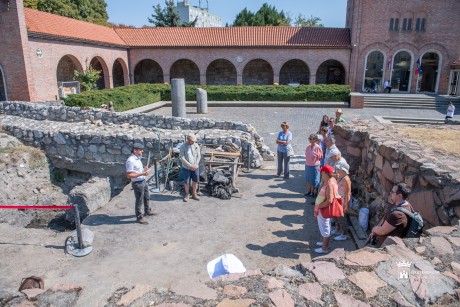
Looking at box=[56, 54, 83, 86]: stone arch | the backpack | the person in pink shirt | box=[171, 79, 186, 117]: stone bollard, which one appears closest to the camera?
the backpack

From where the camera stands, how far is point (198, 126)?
1249cm

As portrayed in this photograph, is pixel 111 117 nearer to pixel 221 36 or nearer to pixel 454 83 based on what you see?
pixel 221 36

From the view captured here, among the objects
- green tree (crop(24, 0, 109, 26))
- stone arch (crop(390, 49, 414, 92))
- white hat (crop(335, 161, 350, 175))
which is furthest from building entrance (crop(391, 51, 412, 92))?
green tree (crop(24, 0, 109, 26))

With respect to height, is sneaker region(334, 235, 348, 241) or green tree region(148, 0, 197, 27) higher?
green tree region(148, 0, 197, 27)

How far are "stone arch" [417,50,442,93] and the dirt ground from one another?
83.4 feet

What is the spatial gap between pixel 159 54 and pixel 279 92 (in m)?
12.6

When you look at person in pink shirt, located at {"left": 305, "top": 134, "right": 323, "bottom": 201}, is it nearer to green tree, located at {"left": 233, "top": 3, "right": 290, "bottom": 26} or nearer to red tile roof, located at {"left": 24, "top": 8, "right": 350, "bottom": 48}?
red tile roof, located at {"left": 24, "top": 8, "right": 350, "bottom": 48}

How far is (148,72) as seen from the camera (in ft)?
111

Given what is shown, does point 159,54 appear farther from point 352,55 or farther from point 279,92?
point 352,55

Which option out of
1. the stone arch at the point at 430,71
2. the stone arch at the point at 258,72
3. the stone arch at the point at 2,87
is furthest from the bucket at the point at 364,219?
the stone arch at the point at 258,72

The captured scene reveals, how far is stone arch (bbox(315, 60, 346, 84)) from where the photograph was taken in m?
30.9

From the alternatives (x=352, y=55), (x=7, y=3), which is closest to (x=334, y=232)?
(x=7, y=3)

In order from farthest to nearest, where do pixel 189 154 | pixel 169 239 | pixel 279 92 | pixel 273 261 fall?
pixel 279 92 < pixel 189 154 < pixel 169 239 < pixel 273 261

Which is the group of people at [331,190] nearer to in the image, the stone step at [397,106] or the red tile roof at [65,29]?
the stone step at [397,106]
